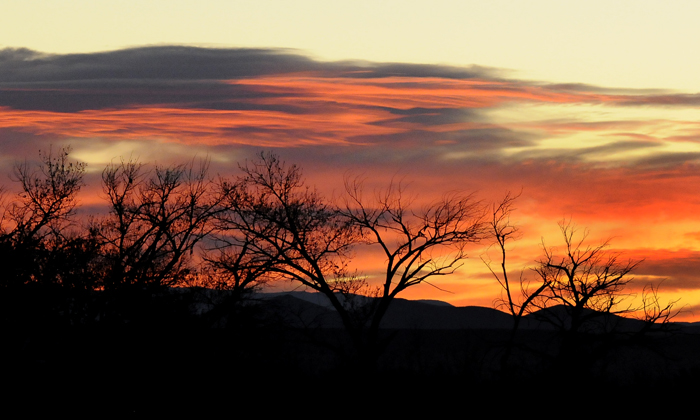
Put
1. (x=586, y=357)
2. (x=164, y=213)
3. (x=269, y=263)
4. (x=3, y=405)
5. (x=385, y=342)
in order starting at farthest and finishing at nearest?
(x=164, y=213)
(x=269, y=263)
(x=385, y=342)
(x=586, y=357)
(x=3, y=405)

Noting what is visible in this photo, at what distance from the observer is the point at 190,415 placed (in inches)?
941

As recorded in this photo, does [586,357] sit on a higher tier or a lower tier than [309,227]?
lower

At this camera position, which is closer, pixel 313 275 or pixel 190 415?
pixel 190 415

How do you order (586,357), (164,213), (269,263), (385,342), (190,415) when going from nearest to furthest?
(190,415) → (586,357) → (385,342) → (269,263) → (164,213)

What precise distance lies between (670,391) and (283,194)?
18017mm

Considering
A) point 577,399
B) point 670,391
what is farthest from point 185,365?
point 670,391

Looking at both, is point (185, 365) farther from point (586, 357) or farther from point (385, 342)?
point (586, 357)

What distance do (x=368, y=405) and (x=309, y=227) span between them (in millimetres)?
11971

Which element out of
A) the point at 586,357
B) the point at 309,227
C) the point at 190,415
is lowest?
the point at 190,415

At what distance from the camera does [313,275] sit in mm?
34625

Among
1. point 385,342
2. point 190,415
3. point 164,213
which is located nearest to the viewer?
point 190,415

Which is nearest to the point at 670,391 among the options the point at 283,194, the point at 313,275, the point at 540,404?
the point at 540,404

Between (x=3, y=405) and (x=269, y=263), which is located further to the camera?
(x=269, y=263)

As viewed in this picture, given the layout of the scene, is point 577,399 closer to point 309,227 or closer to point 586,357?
point 586,357
